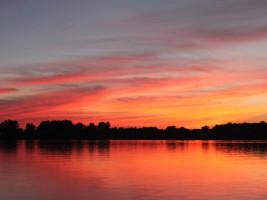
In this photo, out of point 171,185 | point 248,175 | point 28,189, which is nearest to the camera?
point 28,189

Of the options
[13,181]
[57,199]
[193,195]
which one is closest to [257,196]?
[193,195]

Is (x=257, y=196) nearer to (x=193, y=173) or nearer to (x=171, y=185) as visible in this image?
(x=171, y=185)

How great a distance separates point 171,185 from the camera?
117ft

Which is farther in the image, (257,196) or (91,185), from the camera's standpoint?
(91,185)

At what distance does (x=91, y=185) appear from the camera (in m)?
35.3

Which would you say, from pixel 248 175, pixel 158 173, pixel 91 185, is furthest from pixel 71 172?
pixel 248 175

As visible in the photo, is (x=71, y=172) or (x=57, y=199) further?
(x=71, y=172)

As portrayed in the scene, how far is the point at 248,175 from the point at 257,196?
45.2 feet

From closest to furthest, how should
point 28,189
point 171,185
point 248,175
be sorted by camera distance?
1. point 28,189
2. point 171,185
3. point 248,175

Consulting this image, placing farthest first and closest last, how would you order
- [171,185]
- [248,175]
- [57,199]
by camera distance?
1. [248,175]
2. [171,185]
3. [57,199]

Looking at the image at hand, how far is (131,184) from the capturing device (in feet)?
120

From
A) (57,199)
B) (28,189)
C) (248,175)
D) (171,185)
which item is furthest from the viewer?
(248,175)

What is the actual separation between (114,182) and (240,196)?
10.9 meters

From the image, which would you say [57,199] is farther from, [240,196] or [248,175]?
[248,175]
